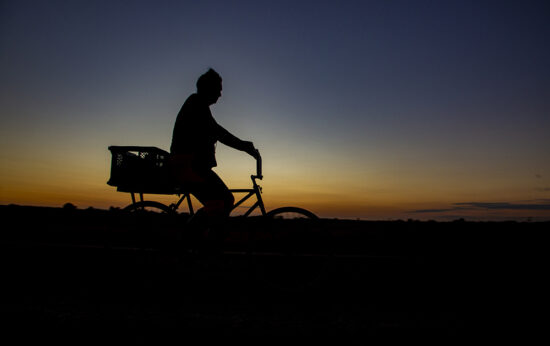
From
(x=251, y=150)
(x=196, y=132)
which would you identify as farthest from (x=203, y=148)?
(x=251, y=150)

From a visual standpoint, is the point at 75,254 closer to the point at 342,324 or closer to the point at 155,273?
the point at 155,273

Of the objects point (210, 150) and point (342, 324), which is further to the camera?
point (210, 150)

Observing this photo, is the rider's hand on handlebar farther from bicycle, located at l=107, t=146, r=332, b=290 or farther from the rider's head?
the rider's head

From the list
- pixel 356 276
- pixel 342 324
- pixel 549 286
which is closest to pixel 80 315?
pixel 342 324

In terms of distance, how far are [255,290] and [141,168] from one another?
201cm

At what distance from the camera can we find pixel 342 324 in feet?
8.28

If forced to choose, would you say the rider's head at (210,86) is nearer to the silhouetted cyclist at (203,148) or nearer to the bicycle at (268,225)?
the silhouetted cyclist at (203,148)

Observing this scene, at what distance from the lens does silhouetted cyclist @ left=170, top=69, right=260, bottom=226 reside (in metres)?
3.52

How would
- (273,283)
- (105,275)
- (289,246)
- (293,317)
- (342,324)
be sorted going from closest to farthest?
(342,324)
(293,317)
(273,283)
(289,246)
(105,275)

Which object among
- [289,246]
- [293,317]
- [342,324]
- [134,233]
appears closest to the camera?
[342,324]

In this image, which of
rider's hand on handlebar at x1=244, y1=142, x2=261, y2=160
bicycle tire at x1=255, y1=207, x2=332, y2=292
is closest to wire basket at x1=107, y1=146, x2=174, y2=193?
rider's hand on handlebar at x1=244, y1=142, x2=261, y2=160

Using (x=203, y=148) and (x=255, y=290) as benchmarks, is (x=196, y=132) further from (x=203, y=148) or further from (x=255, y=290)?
(x=255, y=290)

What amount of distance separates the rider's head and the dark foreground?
1502 mm

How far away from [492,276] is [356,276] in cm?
181
